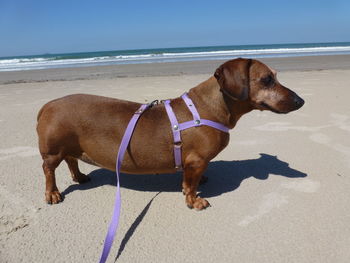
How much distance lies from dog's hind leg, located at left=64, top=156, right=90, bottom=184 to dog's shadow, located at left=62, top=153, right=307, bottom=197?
6cm

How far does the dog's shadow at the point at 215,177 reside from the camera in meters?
3.30

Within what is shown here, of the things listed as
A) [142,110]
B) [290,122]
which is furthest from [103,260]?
[290,122]

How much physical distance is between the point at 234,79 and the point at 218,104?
306 millimetres

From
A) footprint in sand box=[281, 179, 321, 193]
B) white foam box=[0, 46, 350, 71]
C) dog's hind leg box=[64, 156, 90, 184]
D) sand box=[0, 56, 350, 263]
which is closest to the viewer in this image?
sand box=[0, 56, 350, 263]

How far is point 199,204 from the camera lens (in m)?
2.87

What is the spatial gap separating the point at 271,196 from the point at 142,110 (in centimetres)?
157

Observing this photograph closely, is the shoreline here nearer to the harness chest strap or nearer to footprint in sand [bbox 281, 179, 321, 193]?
footprint in sand [bbox 281, 179, 321, 193]

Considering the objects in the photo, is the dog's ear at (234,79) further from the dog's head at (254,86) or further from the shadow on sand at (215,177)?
the shadow on sand at (215,177)

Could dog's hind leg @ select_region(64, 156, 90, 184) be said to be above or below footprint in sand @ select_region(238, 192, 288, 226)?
above

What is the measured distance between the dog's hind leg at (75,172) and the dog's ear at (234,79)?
70.4 inches

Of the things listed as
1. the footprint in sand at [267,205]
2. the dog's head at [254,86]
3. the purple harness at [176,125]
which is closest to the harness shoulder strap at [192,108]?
the purple harness at [176,125]

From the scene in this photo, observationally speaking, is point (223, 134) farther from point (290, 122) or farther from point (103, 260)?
point (290, 122)

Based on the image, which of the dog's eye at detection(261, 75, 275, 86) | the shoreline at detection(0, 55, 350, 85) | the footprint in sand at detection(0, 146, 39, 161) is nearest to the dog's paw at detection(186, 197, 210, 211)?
the dog's eye at detection(261, 75, 275, 86)

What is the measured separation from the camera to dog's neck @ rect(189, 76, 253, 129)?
2783 mm
